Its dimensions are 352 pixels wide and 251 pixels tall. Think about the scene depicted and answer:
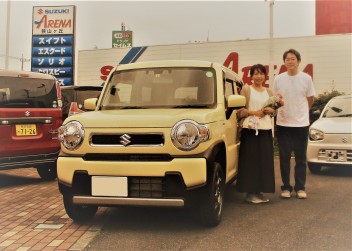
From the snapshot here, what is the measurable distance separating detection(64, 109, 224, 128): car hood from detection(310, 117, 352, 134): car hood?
3774mm

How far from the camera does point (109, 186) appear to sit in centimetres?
374

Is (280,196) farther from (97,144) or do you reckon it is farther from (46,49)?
(46,49)

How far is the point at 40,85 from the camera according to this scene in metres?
6.68

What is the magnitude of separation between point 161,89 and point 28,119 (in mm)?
2829

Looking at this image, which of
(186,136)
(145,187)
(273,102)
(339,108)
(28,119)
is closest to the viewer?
(186,136)

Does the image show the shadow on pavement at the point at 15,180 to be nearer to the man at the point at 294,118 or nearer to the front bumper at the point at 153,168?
the front bumper at the point at 153,168

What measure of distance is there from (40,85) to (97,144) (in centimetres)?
337

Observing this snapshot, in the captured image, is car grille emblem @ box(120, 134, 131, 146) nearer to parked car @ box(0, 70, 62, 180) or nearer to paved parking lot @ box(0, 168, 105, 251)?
paved parking lot @ box(0, 168, 105, 251)

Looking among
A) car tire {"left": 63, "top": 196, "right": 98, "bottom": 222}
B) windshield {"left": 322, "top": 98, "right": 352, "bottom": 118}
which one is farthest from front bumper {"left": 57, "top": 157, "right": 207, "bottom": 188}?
windshield {"left": 322, "top": 98, "right": 352, "bottom": 118}

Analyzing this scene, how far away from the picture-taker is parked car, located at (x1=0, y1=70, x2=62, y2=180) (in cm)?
612

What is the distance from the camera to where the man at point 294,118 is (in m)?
5.45

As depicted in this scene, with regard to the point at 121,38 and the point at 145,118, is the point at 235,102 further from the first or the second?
the point at 121,38

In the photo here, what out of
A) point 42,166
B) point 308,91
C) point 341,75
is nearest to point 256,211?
point 308,91

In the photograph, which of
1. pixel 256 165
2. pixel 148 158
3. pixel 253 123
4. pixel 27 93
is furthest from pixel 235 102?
pixel 27 93
